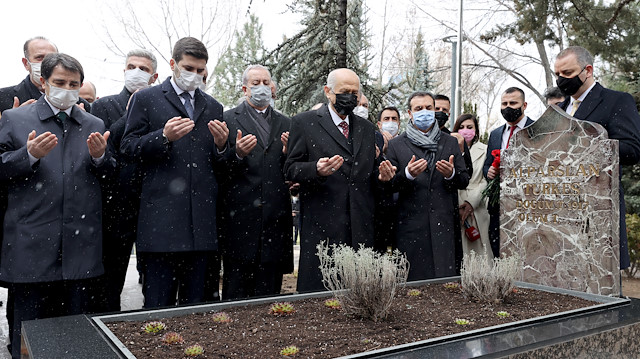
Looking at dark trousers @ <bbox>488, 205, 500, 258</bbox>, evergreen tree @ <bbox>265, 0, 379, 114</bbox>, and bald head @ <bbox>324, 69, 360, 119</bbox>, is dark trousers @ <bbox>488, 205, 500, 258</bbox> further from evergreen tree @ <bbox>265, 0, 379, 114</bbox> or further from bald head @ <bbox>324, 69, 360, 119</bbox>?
evergreen tree @ <bbox>265, 0, 379, 114</bbox>

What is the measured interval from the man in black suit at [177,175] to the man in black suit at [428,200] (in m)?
1.72

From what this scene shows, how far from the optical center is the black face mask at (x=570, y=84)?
4.86 m

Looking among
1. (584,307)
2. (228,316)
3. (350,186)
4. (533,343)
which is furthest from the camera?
(350,186)

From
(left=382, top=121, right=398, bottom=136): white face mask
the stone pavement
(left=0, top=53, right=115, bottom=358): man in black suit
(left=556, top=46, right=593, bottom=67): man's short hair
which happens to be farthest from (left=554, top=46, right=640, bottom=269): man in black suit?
the stone pavement

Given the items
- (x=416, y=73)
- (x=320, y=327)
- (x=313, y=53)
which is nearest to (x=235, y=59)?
(x=416, y=73)

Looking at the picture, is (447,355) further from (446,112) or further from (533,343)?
(446,112)

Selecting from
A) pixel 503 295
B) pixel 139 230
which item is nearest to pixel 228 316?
pixel 139 230

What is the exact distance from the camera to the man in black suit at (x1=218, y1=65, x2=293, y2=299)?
4.90 meters

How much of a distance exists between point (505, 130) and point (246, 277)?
128 inches

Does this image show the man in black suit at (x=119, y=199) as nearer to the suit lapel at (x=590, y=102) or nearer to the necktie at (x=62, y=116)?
the necktie at (x=62, y=116)

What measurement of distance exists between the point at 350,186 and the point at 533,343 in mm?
2098

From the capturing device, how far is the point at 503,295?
13.0ft

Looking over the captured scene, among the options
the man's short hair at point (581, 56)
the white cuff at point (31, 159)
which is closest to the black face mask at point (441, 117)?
the man's short hair at point (581, 56)

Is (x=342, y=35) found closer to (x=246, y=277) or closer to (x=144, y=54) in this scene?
(x=144, y=54)
